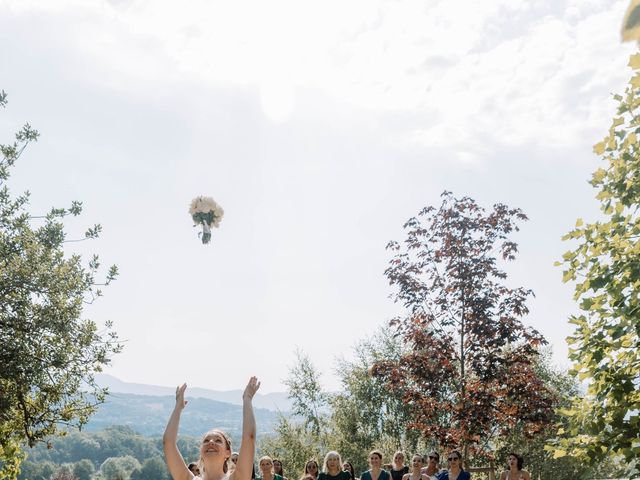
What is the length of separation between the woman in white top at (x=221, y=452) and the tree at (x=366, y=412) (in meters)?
30.3

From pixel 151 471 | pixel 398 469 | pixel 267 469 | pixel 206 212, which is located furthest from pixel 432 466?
pixel 151 471

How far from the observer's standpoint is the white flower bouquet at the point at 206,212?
8.52 meters

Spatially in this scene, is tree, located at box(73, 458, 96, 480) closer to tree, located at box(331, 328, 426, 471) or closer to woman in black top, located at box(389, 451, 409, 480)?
tree, located at box(331, 328, 426, 471)

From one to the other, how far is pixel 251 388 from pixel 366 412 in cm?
3430

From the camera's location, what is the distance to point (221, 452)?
4.55 m

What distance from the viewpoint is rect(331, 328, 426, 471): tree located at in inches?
1364

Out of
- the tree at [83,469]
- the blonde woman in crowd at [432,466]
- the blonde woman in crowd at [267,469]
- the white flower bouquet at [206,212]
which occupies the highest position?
the white flower bouquet at [206,212]

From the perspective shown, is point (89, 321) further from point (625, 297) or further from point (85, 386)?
point (625, 297)

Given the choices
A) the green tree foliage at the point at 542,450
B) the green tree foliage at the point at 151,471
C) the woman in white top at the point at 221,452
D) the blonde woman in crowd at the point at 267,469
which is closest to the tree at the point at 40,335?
the blonde woman in crowd at the point at 267,469

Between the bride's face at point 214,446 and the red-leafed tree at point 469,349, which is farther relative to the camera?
the red-leafed tree at point 469,349

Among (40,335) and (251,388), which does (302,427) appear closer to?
(40,335)

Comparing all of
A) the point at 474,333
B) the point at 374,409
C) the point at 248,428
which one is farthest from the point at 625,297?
the point at 374,409

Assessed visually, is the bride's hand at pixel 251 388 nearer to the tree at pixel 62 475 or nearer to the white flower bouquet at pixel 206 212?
the white flower bouquet at pixel 206 212

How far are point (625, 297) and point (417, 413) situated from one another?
9427 millimetres
